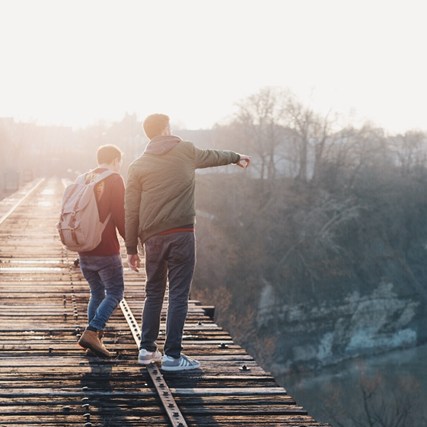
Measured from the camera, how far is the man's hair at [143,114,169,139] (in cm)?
571

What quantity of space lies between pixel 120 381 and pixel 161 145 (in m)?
1.87

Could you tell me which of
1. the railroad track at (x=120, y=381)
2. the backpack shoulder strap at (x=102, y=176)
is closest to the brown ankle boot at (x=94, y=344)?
the railroad track at (x=120, y=381)

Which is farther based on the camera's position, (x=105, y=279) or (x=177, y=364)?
(x=105, y=279)

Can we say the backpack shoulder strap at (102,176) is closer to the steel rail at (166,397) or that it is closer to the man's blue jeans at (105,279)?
the man's blue jeans at (105,279)

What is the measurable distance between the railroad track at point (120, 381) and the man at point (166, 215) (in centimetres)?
44

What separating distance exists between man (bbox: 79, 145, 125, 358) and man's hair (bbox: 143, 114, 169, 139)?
0.68 metres

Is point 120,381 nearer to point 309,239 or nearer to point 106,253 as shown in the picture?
point 106,253

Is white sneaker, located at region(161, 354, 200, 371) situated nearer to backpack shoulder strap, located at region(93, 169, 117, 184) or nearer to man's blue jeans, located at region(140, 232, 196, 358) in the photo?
man's blue jeans, located at region(140, 232, 196, 358)

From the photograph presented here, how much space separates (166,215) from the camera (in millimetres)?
5625

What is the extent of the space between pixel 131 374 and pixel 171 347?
38cm

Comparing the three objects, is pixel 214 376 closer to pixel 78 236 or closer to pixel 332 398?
pixel 78 236

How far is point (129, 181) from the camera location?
5.72 m

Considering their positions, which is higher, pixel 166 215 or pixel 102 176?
pixel 102 176

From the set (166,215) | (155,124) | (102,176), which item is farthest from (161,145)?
(102,176)
